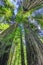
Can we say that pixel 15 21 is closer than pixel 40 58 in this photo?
No

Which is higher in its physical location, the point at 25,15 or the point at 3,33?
the point at 25,15

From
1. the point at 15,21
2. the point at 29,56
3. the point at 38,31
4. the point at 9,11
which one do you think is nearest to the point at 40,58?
the point at 29,56

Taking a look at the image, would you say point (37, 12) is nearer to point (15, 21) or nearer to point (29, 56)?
point (15, 21)

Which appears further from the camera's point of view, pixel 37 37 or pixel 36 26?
pixel 36 26

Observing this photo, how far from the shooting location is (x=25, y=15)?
20.2 ft

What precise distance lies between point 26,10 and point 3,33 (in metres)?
0.91

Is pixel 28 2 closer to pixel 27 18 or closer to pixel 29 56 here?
pixel 27 18

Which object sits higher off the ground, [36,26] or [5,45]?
[36,26]

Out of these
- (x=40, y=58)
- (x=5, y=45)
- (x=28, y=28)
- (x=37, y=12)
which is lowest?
(x=40, y=58)

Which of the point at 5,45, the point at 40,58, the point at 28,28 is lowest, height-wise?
the point at 40,58

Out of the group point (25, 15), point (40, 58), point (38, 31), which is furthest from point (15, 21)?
point (40, 58)

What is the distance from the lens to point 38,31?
246 inches

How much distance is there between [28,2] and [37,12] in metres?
0.38

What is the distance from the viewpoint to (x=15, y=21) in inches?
245
